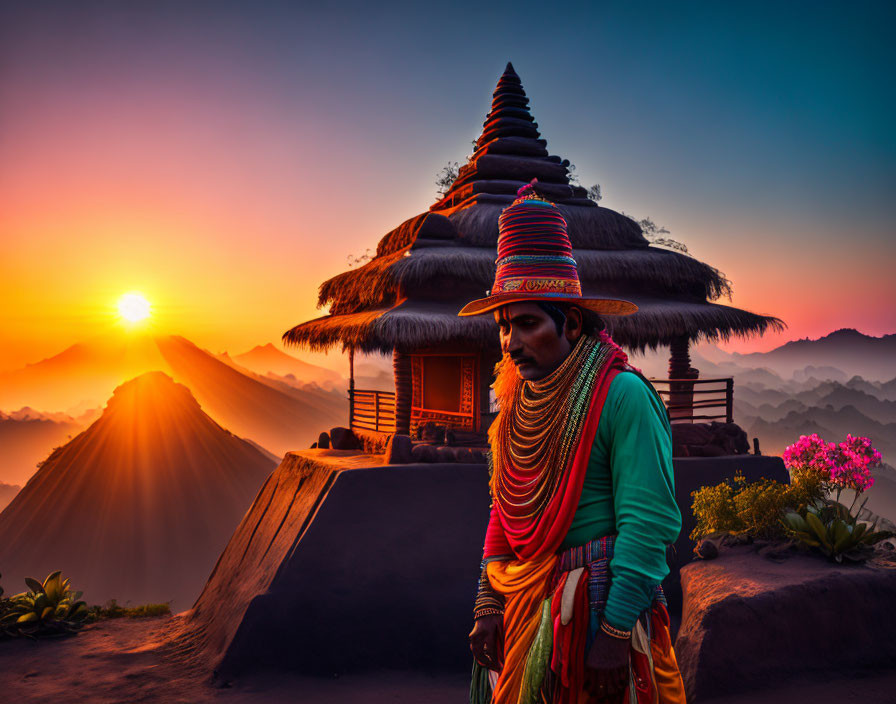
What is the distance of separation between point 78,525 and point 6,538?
3947 mm

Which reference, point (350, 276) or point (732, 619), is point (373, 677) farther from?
point (350, 276)

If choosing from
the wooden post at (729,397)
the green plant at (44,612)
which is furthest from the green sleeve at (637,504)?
the green plant at (44,612)

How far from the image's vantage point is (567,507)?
1.97 metres

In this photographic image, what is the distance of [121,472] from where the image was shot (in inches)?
1559

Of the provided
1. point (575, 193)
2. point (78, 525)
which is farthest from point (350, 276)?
point (78, 525)

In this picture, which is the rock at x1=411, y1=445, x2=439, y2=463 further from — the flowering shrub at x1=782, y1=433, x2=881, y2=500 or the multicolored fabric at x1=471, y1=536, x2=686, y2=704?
the multicolored fabric at x1=471, y1=536, x2=686, y2=704

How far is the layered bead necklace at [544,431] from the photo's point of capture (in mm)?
2059

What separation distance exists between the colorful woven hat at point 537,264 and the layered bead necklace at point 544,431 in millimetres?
179

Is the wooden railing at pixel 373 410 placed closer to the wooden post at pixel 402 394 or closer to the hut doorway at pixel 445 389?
the wooden post at pixel 402 394

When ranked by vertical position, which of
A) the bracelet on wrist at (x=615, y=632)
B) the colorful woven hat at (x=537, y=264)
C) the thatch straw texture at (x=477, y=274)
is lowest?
the bracelet on wrist at (x=615, y=632)

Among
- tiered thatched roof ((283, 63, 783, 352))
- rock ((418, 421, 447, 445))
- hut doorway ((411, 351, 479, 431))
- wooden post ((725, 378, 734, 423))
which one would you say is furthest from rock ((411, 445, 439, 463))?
wooden post ((725, 378, 734, 423))

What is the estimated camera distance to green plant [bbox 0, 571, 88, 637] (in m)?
9.16

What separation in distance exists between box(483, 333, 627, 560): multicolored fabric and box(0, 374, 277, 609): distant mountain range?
32.5 m

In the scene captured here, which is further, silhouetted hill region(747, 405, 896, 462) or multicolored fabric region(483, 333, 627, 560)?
silhouetted hill region(747, 405, 896, 462)
